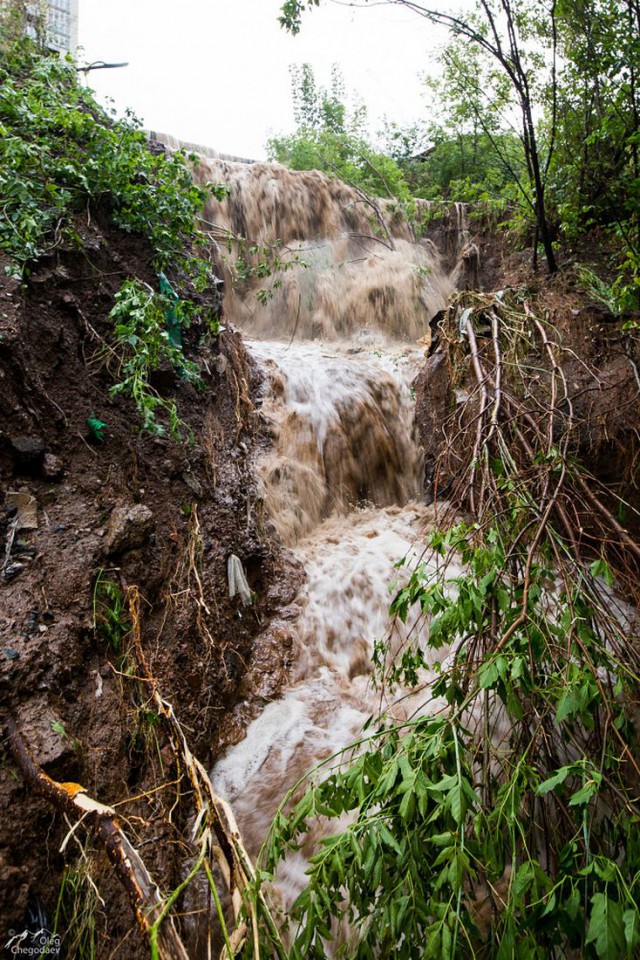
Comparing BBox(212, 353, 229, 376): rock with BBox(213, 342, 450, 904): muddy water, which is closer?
BBox(213, 342, 450, 904): muddy water

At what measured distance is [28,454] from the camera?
8.02 feet

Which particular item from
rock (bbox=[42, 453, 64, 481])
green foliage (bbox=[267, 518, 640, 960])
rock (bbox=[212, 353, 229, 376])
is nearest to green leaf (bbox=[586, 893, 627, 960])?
green foliage (bbox=[267, 518, 640, 960])

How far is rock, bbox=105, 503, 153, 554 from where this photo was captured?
249cm

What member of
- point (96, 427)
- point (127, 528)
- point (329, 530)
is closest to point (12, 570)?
point (127, 528)

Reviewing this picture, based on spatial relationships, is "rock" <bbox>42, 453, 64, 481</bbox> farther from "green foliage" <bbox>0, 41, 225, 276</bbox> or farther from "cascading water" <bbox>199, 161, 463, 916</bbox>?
"cascading water" <bbox>199, 161, 463, 916</bbox>

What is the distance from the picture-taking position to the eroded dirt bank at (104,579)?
1.70 meters

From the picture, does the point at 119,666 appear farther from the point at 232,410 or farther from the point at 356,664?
the point at 232,410

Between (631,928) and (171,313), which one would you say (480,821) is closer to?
(631,928)

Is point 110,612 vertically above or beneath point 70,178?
beneath

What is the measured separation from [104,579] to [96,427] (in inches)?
33.0

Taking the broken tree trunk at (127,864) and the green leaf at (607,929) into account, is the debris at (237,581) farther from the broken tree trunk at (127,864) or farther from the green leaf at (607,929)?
the green leaf at (607,929)

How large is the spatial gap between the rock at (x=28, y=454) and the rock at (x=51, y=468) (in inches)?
0.8

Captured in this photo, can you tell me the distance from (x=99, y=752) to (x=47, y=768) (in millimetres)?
268

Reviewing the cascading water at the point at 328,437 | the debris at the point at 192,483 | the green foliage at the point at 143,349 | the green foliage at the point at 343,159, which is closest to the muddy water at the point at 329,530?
the cascading water at the point at 328,437
